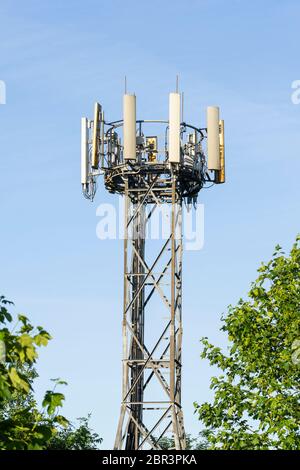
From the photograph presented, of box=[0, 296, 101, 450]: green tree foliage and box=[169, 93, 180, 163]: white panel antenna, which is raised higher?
box=[169, 93, 180, 163]: white panel antenna

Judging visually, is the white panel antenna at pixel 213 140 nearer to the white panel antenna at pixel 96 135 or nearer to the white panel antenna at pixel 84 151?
the white panel antenna at pixel 96 135

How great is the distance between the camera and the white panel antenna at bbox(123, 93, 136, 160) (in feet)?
154

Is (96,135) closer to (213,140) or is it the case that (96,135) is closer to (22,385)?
(213,140)

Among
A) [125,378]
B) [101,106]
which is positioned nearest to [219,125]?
[101,106]

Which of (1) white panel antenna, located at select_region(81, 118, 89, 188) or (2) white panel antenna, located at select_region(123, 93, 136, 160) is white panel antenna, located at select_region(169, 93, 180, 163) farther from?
(1) white panel antenna, located at select_region(81, 118, 89, 188)

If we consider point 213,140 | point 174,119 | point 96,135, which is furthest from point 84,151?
point 213,140

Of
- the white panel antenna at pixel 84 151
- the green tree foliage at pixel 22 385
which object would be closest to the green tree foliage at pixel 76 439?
the white panel antenna at pixel 84 151

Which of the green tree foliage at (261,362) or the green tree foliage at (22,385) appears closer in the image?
the green tree foliage at (22,385)

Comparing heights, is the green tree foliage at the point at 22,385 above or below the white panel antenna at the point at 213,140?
below

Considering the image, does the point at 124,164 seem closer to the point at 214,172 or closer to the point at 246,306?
the point at 214,172

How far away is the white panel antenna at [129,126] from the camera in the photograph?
46.8 m

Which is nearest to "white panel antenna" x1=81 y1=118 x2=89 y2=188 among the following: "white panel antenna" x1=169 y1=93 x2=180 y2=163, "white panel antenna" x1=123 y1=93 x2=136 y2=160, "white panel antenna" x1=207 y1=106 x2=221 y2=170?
"white panel antenna" x1=123 y1=93 x2=136 y2=160

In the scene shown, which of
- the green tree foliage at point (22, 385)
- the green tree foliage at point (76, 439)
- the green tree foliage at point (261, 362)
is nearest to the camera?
the green tree foliage at point (22, 385)
